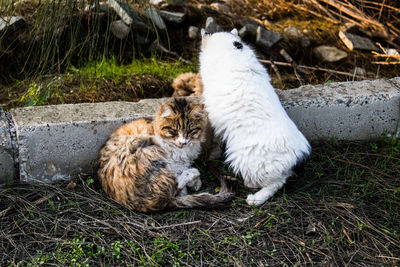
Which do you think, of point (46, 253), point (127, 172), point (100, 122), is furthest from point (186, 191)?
point (46, 253)

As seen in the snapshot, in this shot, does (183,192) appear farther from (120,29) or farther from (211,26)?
(211,26)

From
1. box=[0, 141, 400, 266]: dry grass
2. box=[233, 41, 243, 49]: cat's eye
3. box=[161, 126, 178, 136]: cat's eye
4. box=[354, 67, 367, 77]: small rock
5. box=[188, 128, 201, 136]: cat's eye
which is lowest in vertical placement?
box=[0, 141, 400, 266]: dry grass

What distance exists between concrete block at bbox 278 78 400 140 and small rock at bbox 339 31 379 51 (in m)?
1.34

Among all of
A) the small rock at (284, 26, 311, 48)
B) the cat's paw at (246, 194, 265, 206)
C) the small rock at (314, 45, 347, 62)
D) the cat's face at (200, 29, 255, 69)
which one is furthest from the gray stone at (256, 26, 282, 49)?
the cat's paw at (246, 194, 265, 206)

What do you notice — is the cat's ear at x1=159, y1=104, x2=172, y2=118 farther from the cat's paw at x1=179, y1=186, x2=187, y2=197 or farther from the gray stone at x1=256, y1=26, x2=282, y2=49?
the gray stone at x1=256, y1=26, x2=282, y2=49

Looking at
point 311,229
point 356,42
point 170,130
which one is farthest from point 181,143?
point 356,42

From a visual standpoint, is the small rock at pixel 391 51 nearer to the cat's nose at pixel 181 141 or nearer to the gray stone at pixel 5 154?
the cat's nose at pixel 181 141

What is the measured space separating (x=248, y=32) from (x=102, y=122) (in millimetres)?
2273

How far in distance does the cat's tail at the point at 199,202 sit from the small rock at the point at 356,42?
2.87 metres

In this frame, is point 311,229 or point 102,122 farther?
point 102,122

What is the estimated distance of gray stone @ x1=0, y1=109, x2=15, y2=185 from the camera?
2793 millimetres

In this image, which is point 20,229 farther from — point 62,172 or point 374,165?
point 374,165

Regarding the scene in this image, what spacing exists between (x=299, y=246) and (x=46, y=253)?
1.49 metres

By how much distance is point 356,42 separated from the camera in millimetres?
4727
